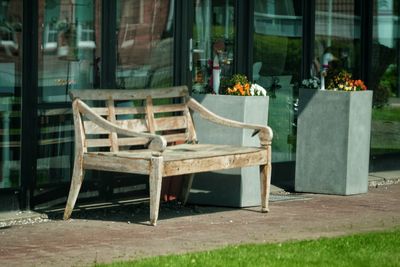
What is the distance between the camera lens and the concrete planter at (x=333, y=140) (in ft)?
39.4

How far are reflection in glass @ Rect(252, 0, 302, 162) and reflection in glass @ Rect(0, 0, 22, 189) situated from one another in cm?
315

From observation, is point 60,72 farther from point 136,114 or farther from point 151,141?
point 151,141

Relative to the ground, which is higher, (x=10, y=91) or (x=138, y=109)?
(x=10, y=91)

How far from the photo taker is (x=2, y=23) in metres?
10.3

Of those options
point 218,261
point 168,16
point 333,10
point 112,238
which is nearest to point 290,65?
point 333,10

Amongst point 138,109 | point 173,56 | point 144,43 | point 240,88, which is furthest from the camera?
point 173,56

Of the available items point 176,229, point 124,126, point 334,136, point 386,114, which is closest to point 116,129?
point 124,126

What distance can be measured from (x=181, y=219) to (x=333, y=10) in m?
4.21

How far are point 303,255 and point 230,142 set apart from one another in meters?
2.83

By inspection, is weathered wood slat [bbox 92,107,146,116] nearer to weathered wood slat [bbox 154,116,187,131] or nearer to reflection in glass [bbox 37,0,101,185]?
weathered wood slat [bbox 154,116,187,131]

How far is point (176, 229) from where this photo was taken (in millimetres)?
9859

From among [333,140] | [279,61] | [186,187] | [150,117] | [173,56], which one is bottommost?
[186,187]

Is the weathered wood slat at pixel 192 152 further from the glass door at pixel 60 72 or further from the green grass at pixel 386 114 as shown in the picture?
the green grass at pixel 386 114

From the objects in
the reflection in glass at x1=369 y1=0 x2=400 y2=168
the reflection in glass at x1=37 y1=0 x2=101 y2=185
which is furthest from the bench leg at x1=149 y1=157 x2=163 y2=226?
the reflection in glass at x1=369 y1=0 x2=400 y2=168
